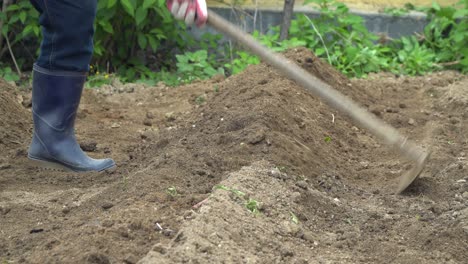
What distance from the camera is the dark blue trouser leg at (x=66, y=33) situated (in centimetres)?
435

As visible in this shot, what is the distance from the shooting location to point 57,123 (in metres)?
4.67

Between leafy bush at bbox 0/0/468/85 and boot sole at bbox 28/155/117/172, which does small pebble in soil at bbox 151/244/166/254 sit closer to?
boot sole at bbox 28/155/117/172

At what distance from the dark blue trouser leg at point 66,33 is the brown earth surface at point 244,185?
0.62 m

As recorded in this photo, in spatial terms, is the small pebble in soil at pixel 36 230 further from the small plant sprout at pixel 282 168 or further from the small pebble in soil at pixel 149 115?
the small pebble in soil at pixel 149 115

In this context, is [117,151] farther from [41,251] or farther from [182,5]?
[41,251]

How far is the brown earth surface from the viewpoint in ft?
11.0

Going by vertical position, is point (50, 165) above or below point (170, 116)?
above

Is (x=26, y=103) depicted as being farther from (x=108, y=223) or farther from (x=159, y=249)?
(x=159, y=249)

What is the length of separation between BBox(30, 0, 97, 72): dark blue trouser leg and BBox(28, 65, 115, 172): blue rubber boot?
0.20 ft

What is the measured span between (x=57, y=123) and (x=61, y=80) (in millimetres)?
246

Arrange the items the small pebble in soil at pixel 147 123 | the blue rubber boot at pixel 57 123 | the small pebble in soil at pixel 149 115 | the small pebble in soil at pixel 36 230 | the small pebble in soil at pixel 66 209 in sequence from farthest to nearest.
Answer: the small pebble in soil at pixel 149 115, the small pebble in soil at pixel 147 123, the blue rubber boot at pixel 57 123, the small pebble in soil at pixel 66 209, the small pebble in soil at pixel 36 230

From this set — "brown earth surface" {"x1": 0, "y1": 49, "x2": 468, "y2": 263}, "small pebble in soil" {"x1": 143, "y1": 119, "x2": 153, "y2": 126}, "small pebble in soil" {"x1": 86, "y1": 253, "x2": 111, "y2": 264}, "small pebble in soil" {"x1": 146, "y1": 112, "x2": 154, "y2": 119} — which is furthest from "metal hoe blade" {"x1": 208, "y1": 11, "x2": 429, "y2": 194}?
"small pebble in soil" {"x1": 146, "y1": 112, "x2": 154, "y2": 119}

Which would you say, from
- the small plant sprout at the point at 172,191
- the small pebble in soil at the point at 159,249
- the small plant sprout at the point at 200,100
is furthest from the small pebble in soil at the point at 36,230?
the small plant sprout at the point at 200,100

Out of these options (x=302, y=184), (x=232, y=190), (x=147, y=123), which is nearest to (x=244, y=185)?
(x=232, y=190)
